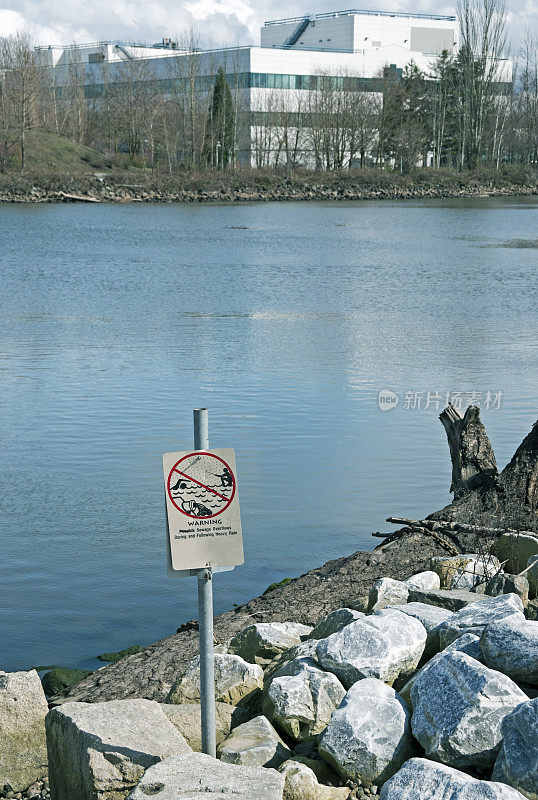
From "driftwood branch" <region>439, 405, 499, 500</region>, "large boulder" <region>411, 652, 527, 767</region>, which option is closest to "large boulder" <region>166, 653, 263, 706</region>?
"large boulder" <region>411, 652, 527, 767</region>

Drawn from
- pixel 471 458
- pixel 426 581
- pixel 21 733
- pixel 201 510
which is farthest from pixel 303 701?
pixel 471 458

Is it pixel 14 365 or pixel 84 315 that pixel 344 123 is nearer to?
pixel 84 315

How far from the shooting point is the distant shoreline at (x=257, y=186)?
68500 millimetres

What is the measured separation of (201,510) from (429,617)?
1.71 meters

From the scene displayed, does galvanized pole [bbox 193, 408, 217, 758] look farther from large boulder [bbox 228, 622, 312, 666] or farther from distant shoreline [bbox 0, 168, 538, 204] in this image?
distant shoreline [bbox 0, 168, 538, 204]

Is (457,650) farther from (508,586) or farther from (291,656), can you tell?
(508,586)

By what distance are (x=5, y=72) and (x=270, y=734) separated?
95.1m

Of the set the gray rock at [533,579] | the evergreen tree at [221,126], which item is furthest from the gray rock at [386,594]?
the evergreen tree at [221,126]

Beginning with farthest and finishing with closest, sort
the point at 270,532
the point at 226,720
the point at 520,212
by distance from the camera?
the point at 520,212 < the point at 270,532 < the point at 226,720

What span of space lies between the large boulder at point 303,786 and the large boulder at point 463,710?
0.42m

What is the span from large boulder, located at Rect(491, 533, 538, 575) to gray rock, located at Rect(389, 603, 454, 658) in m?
1.29

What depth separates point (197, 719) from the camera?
14.1 ft

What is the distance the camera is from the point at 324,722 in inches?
170

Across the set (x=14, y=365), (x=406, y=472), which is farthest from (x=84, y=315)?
(x=406, y=472)
